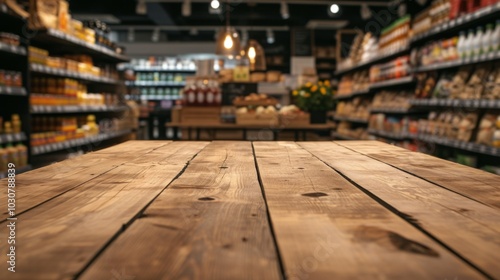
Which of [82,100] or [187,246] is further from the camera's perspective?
[82,100]

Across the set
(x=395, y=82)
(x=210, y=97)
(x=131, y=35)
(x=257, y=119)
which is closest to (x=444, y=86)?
(x=395, y=82)

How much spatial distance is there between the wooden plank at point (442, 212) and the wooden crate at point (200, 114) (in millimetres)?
4217

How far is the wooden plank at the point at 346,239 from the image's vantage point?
61 cm

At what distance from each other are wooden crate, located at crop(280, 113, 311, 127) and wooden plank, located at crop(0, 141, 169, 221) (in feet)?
11.9

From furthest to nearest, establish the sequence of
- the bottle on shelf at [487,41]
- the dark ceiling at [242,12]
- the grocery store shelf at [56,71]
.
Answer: the dark ceiling at [242,12]
the grocery store shelf at [56,71]
the bottle on shelf at [487,41]

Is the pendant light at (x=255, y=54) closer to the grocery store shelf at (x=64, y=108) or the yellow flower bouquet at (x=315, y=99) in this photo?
the grocery store shelf at (x=64, y=108)

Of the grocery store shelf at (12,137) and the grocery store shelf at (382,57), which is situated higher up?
the grocery store shelf at (382,57)

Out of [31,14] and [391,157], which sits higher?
[31,14]

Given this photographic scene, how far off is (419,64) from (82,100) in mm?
3748

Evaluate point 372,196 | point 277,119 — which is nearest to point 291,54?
point 277,119

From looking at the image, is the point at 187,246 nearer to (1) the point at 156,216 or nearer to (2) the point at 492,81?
(1) the point at 156,216

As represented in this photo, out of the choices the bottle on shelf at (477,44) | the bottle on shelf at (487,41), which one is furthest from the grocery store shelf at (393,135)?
the bottle on shelf at (487,41)

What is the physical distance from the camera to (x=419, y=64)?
16.0 feet

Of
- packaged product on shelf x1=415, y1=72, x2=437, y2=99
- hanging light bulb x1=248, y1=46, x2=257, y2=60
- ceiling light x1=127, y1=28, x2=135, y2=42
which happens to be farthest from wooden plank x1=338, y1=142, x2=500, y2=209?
ceiling light x1=127, y1=28, x2=135, y2=42
